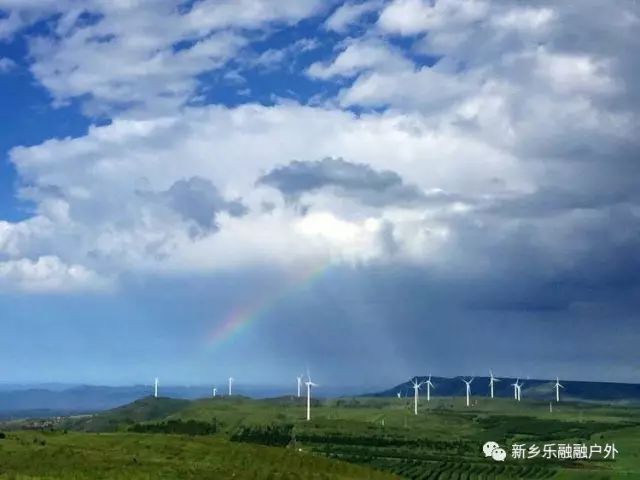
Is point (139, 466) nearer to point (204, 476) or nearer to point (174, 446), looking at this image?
point (204, 476)

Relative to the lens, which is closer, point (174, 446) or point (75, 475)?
point (75, 475)

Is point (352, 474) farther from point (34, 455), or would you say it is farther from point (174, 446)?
point (34, 455)

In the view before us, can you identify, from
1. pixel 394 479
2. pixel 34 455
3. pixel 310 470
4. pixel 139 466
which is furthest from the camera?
pixel 394 479

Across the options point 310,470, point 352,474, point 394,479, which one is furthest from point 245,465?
point 394,479

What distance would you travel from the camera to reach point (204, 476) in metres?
151

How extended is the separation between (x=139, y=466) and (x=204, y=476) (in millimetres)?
14846

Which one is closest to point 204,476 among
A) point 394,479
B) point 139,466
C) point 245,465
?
point 139,466

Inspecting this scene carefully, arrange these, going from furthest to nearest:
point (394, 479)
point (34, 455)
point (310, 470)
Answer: point (394, 479)
point (310, 470)
point (34, 455)

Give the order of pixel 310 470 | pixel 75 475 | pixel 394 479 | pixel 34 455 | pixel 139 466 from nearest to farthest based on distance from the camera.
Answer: pixel 75 475 < pixel 139 466 < pixel 34 455 < pixel 310 470 < pixel 394 479

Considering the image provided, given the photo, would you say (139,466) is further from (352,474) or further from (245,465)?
(352,474)

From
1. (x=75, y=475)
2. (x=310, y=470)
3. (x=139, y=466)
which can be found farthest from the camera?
(x=310, y=470)

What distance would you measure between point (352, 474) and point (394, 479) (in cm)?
1237

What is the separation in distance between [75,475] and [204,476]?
22343 millimetres

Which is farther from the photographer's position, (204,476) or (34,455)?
(34,455)
